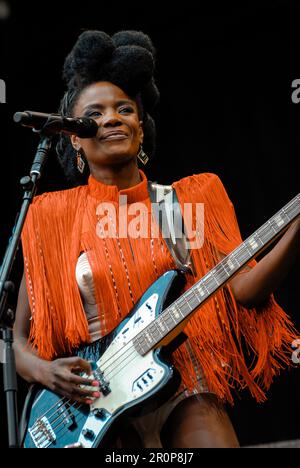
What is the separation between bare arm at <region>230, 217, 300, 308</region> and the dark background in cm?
87

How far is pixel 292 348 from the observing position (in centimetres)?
222

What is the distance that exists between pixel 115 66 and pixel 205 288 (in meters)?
0.80

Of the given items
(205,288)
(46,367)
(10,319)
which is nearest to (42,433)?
(46,367)

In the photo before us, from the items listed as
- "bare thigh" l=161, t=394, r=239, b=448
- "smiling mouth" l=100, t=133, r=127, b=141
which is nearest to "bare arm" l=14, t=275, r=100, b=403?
"bare thigh" l=161, t=394, r=239, b=448

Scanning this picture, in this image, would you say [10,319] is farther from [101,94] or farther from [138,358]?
[101,94]

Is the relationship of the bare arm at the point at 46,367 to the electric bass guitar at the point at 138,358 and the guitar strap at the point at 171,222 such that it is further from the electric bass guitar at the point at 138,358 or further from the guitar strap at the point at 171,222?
the guitar strap at the point at 171,222

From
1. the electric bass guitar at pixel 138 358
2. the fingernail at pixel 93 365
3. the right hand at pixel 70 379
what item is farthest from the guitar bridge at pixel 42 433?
the fingernail at pixel 93 365

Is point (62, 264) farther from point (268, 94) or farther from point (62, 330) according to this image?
point (268, 94)

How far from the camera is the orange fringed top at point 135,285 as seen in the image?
2.24 m

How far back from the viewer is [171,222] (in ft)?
7.87

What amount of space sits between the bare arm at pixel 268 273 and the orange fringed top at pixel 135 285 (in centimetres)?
6

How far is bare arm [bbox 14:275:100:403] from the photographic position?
2170 mm
